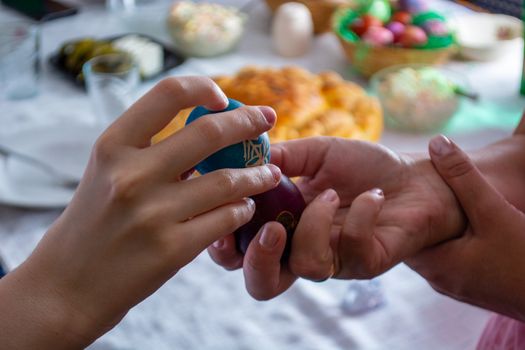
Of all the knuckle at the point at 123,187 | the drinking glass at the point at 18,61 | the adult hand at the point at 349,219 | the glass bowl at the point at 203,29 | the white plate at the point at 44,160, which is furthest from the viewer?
the glass bowl at the point at 203,29

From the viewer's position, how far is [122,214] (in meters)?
0.44

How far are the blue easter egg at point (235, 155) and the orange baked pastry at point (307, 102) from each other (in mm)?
367

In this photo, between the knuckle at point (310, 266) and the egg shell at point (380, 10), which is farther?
the egg shell at point (380, 10)

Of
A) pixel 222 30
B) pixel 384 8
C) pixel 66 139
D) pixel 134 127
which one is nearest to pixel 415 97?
pixel 384 8

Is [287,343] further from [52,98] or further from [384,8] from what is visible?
[384,8]

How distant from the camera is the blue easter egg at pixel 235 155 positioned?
19.9 inches

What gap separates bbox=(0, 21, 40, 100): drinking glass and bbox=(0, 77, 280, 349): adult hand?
2.48 feet

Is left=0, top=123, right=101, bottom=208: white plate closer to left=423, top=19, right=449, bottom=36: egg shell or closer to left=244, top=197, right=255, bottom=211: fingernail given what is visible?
left=244, top=197, right=255, bottom=211: fingernail

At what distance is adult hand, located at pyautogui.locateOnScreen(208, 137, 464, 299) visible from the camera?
55cm

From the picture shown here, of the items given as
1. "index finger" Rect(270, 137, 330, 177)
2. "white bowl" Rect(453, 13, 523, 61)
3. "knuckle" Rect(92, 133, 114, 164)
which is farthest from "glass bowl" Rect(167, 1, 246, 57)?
"knuckle" Rect(92, 133, 114, 164)

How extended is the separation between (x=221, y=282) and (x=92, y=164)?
1.10 ft

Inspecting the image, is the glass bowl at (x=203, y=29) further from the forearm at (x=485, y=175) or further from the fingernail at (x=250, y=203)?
the fingernail at (x=250, y=203)

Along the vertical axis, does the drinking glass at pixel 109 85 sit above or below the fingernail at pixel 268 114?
below

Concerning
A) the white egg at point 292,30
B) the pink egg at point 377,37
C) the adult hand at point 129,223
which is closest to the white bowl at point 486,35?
the pink egg at point 377,37
